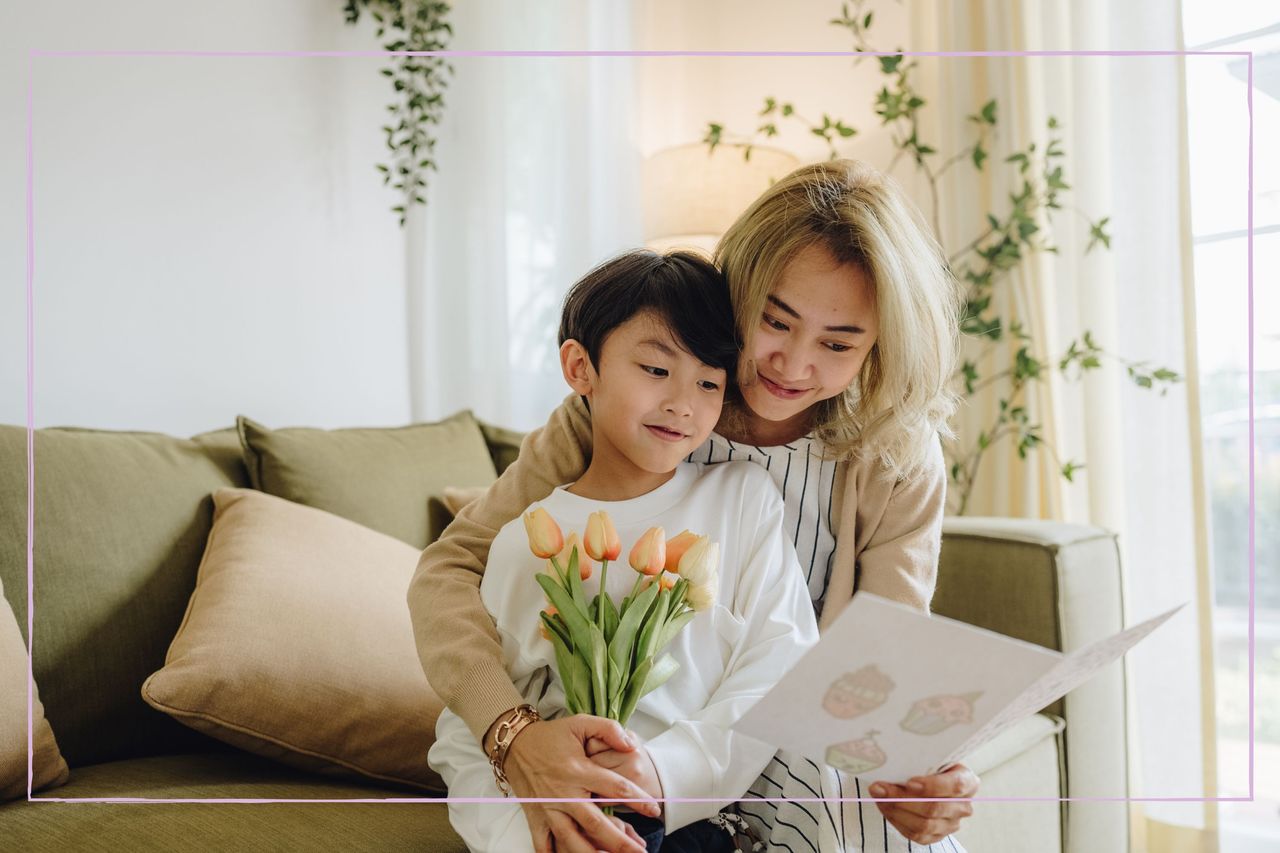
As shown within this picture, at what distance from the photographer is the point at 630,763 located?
69 cm

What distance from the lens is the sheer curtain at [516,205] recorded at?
140cm

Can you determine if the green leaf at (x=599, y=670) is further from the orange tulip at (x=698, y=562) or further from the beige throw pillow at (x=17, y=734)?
the beige throw pillow at (x=17, y=734)

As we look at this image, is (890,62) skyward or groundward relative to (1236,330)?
skyward

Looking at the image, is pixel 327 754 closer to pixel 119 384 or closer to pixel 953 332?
pixel 119 384

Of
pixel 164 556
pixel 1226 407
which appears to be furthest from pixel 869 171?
pixel 164 556

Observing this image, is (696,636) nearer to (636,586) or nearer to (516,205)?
(636,586)

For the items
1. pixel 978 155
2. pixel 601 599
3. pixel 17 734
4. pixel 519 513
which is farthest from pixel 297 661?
pixel 978 155

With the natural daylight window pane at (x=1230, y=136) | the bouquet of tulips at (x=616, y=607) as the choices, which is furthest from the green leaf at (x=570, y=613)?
the natural daylight window pane at (x=1230, y=136)

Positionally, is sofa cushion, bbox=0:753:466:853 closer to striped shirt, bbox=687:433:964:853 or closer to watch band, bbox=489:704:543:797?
watch band, bbox=489:704:543:797

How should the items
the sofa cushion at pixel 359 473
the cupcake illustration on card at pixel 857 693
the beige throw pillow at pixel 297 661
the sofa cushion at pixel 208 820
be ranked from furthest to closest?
the sofa cushion at pixel 359 473
the beige throw pillow at pixel 297 661
the sofa cushion at pixel 208 820
the cupcake illustration on card at pixel 857 693

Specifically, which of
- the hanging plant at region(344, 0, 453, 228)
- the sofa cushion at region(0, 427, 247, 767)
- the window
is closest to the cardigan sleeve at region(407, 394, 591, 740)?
the sofa cushion at region(0, 427, 247, 767)

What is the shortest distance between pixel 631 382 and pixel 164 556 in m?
0.62

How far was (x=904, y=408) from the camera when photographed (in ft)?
2.64

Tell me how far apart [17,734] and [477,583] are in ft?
1.55
